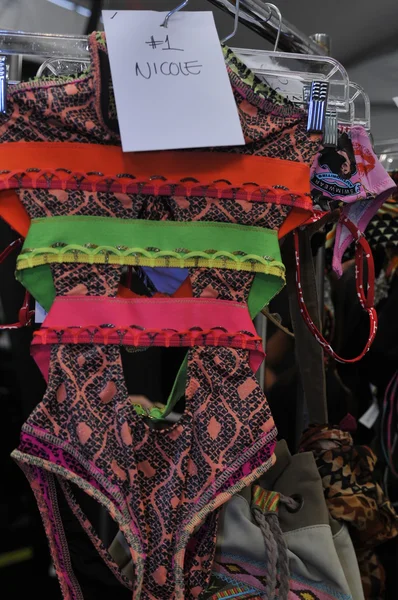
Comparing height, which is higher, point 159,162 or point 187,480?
point 159,162

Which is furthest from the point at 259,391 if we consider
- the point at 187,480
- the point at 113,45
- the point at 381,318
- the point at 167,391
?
the point at 381,318

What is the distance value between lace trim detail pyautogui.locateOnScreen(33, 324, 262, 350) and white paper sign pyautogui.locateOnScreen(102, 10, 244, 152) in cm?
16

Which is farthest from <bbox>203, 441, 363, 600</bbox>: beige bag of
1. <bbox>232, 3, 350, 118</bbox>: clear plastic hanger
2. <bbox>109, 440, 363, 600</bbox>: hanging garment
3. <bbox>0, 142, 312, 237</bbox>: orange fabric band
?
<bbox>232, 3, 350, 118</bbox>: clear plastic hanger

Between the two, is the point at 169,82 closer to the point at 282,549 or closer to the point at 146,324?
the point at 146,324

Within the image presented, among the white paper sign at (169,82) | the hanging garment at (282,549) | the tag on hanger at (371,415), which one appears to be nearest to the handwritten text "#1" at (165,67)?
the white paper sign at (169,82)

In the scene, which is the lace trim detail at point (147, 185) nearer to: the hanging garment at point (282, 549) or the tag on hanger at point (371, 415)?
the hanging garment at point (282, 549)

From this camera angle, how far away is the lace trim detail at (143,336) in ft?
1.69

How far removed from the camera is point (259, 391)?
1.77 ft

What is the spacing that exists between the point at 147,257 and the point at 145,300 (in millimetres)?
40

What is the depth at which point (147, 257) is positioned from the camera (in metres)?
0.53

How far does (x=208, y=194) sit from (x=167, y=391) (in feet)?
1.57

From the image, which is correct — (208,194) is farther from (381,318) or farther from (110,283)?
(381,318)

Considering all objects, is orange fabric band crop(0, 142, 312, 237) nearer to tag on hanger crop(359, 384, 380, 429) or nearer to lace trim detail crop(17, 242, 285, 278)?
lace trim detail crop(17, 242, 285, 278)

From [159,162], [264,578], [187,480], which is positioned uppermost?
[159,162]
